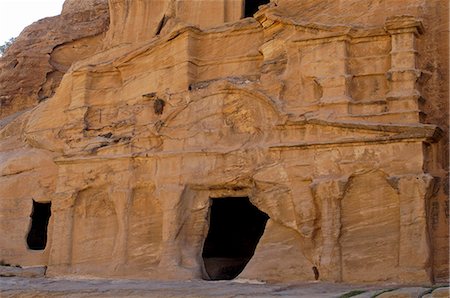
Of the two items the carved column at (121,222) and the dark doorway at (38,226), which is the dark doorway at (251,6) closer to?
the carved column at (121,222)

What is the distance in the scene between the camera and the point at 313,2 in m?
16.3

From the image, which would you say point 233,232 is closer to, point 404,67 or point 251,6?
point 251,6

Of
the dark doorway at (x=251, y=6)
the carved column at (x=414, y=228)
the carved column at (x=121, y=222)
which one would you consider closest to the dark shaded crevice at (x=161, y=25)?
the dark doorway at (x=251, y=6)

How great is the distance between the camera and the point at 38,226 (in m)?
19.4

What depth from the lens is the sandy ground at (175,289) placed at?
11.4 meters

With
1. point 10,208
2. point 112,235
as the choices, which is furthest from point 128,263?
point 10,208

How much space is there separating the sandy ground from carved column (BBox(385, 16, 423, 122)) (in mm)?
3708

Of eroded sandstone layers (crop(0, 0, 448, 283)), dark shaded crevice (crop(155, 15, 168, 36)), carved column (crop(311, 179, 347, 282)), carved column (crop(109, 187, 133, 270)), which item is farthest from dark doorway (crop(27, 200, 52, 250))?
carved column (crop(311, 179, 347, 282))

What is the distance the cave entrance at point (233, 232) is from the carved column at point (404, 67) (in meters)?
6.05

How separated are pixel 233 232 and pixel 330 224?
6.17 meters

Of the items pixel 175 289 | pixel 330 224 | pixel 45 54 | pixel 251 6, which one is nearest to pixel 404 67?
pixel 330 224

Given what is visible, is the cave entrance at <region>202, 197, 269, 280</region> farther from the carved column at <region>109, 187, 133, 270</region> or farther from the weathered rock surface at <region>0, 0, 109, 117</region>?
the weathered rock surface at <region>0, 0, 109, 117</region>

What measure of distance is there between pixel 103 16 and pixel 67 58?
6.45 feet

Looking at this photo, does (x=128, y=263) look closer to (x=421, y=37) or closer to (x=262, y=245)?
(x=262, y=245)
